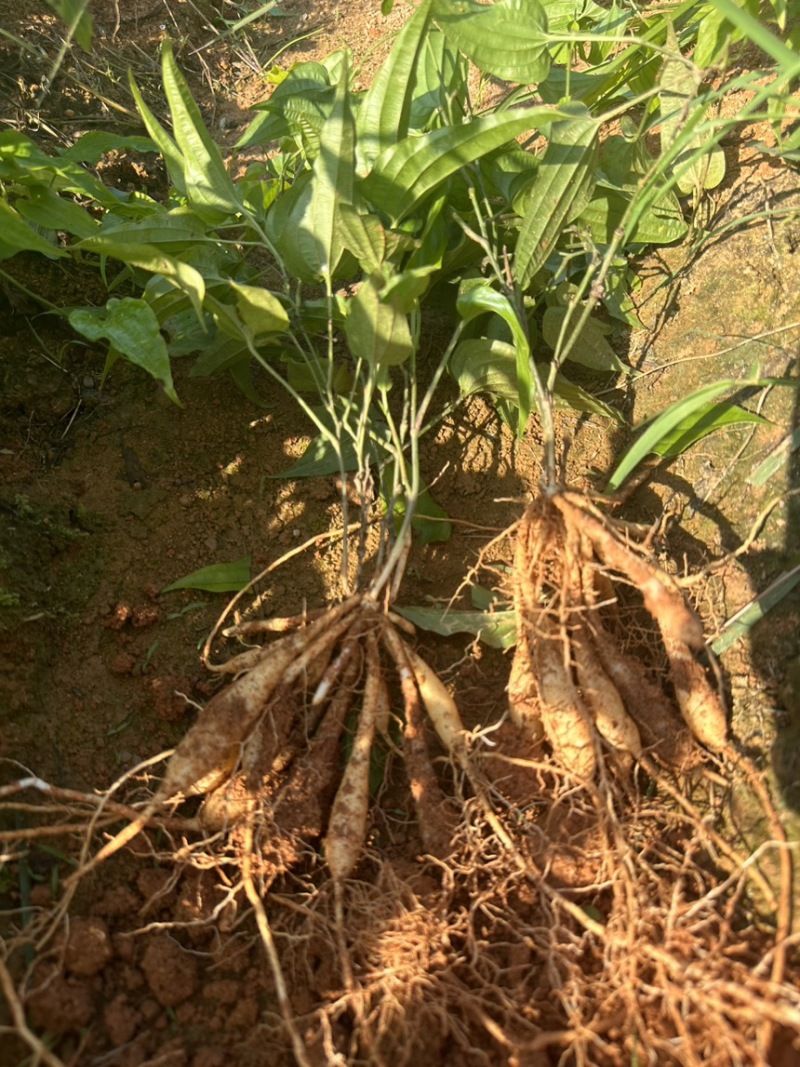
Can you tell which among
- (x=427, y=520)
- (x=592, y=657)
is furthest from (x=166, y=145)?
(x=592, y=657)

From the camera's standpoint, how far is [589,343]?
53.1 inches

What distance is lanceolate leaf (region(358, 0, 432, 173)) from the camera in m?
1.11

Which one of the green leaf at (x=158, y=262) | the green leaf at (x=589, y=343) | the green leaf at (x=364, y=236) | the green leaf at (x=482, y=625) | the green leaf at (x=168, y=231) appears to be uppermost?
the green leaf at (x=364, y=236)

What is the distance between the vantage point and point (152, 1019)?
0.92 m

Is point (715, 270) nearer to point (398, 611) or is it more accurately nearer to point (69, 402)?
point (398, 611)

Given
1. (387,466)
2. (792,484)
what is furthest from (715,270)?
(387,466)

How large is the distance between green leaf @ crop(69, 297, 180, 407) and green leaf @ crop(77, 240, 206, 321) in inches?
4.8

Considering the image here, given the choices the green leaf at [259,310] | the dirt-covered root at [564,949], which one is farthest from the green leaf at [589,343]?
the dirt-covered root at [564,949]

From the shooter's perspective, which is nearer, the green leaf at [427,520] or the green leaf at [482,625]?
the green leaf at [482,625]

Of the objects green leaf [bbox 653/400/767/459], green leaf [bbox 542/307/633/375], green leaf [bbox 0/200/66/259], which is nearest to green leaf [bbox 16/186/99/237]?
green leaf [bbox 0/200/66/259]

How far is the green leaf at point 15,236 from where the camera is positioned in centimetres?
122

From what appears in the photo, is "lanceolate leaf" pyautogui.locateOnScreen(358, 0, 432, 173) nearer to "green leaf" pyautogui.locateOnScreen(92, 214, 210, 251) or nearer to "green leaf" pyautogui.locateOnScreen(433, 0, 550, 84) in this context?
"green leaf" pyautogui.locateOnScreen(433, 0, 550, 84)

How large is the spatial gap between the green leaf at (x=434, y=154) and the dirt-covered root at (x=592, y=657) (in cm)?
45

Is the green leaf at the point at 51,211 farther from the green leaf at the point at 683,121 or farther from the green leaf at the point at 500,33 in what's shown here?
the green leaf at the point at 683,121
